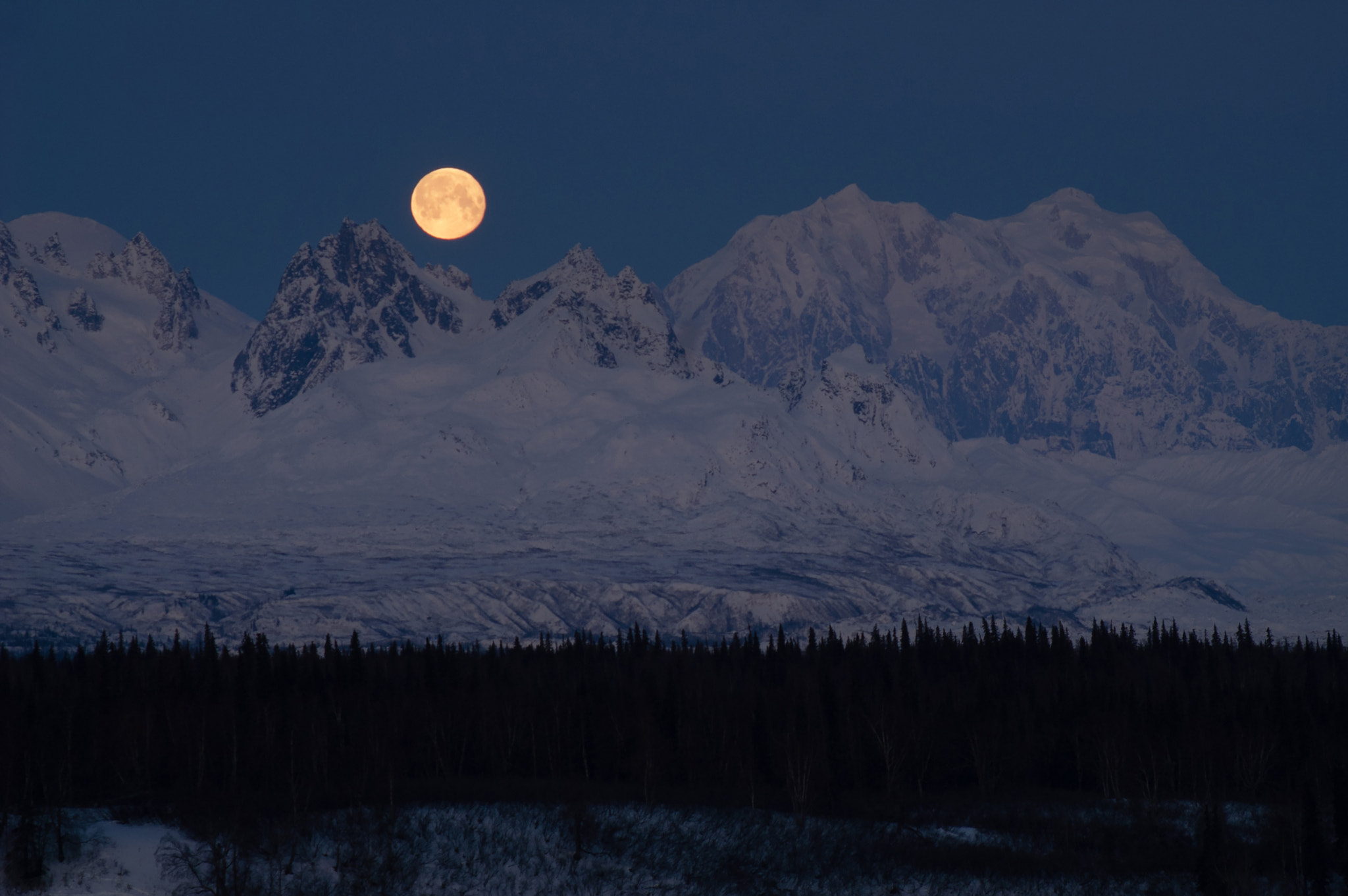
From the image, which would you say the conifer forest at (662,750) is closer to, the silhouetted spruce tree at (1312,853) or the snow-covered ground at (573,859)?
the silhouetted spruce tree at (1312,853)

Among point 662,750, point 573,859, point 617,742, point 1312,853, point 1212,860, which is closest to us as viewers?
point 1312,853

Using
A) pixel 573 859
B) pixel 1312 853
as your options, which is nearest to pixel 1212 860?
pixel 1312 853

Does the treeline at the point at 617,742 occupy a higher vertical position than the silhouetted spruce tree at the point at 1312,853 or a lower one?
higher

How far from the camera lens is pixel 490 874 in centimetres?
12375

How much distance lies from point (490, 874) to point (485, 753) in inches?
1579

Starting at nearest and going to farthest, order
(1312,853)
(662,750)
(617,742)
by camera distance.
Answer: (1312,853) < (662,750) < (617,742)

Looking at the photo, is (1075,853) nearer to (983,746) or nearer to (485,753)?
(983,746)

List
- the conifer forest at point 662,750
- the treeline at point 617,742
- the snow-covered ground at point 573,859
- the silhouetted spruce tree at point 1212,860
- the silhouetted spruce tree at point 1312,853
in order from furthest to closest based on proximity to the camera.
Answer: the treeline at point 617,742, the conifer forest at point 662,750, the silhouetted spruce tree at point 1212,860, the snow-covered ground at point 573,859, the silhouetted spruce tree at point 1312,853

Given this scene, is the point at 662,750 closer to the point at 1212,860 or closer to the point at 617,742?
the point at 617,742

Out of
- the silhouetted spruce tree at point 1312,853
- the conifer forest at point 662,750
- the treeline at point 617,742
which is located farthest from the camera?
the treeline at point 617,742

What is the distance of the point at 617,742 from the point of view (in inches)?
6393

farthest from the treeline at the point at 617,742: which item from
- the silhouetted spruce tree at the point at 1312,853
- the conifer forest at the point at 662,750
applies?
the silhouetted spruce tree at the point at 1312,853

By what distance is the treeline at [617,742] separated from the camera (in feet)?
472

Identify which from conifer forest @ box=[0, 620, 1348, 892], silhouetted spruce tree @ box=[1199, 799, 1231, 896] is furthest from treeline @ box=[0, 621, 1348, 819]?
silhouetted spruce tree @ box=[1199, 799, 1231, 896]
